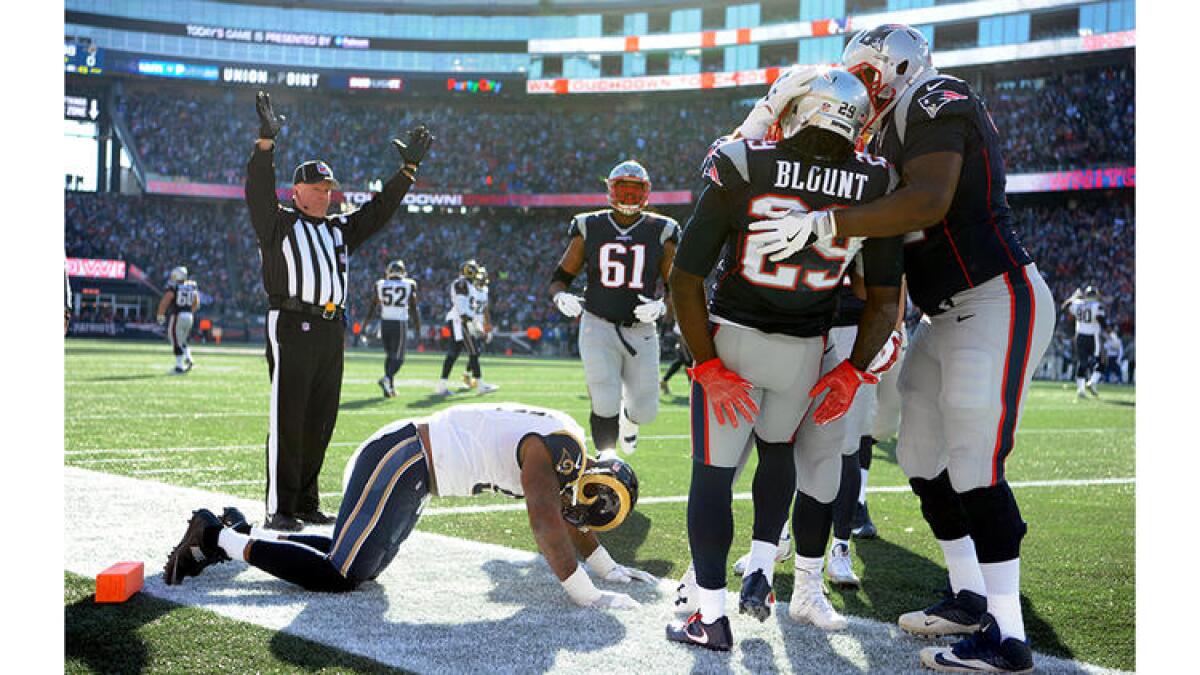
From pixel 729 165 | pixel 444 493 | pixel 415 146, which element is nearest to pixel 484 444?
pixel 444 493

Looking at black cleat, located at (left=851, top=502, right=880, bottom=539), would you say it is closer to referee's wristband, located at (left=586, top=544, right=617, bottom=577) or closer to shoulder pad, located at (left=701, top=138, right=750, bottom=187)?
referee's wristband, located at (left=586, top=544, right=617, bottom=577)

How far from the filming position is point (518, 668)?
2850mm

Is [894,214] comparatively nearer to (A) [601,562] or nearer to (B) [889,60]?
(B) [889,60]

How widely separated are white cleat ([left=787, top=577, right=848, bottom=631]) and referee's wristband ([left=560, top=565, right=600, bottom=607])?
639 millimetres

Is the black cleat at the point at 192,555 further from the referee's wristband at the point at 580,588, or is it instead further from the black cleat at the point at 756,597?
the black cleat at the point at 756,597

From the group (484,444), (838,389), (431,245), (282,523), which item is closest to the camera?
(838,389)

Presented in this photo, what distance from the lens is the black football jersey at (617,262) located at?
6.03m

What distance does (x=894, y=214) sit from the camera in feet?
9.91

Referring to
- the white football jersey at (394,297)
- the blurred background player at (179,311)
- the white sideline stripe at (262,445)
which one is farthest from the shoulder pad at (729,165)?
the blurred background player at (179,311)

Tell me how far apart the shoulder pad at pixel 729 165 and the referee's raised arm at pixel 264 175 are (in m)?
2.46

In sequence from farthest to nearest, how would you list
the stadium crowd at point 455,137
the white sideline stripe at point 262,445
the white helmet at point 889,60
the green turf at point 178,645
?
1. the stadium crowd at point 455,137
2. the white sideline stripe at point 262,445
3. the white helmet at point 889,60
4. the green turf at point 178,645

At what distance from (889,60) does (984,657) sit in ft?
5.81

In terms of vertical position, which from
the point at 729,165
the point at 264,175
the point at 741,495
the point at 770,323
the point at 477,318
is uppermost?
the point at 264,175
